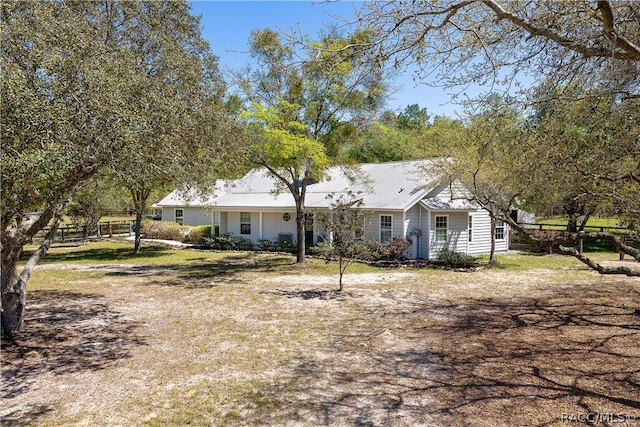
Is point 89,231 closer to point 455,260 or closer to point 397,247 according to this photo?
point 397,247

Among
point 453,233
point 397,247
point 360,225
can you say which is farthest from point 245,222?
point 360,225

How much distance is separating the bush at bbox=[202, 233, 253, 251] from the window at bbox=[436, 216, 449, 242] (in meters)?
11.2

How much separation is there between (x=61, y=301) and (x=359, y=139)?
12.5 meters

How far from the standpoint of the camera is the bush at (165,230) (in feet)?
100

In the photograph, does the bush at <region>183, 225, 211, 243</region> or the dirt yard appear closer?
the dirt yard

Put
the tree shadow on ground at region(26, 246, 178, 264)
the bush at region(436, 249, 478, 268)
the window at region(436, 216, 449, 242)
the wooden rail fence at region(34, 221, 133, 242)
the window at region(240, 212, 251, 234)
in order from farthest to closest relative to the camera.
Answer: the wooden rail fence at region(34, 221, 133, 242) < the window at region(240, 212, 251, 234) < the tree shadow on ground at region(26, 246, 178, 264) < the window at region(436, 216, 449, 242) < the bush at region(436, 249, 478, 268)

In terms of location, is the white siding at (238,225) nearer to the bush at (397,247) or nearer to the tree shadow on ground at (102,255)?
the tree shadow on ground at (102,255)

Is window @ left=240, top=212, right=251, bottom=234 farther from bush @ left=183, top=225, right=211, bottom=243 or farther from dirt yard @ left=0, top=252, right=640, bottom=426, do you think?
dirt yard @ left=0, top=252, right=640, bottom=426

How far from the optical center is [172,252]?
80.2 ft

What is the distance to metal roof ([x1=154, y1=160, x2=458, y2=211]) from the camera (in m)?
19.4

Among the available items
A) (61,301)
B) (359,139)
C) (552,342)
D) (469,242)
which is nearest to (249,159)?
(359,139)

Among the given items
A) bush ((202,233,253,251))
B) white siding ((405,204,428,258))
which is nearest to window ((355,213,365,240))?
white siding ((405,204,428,258))

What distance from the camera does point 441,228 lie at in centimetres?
1958

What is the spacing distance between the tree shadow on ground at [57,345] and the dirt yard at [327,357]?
0.03 metres
